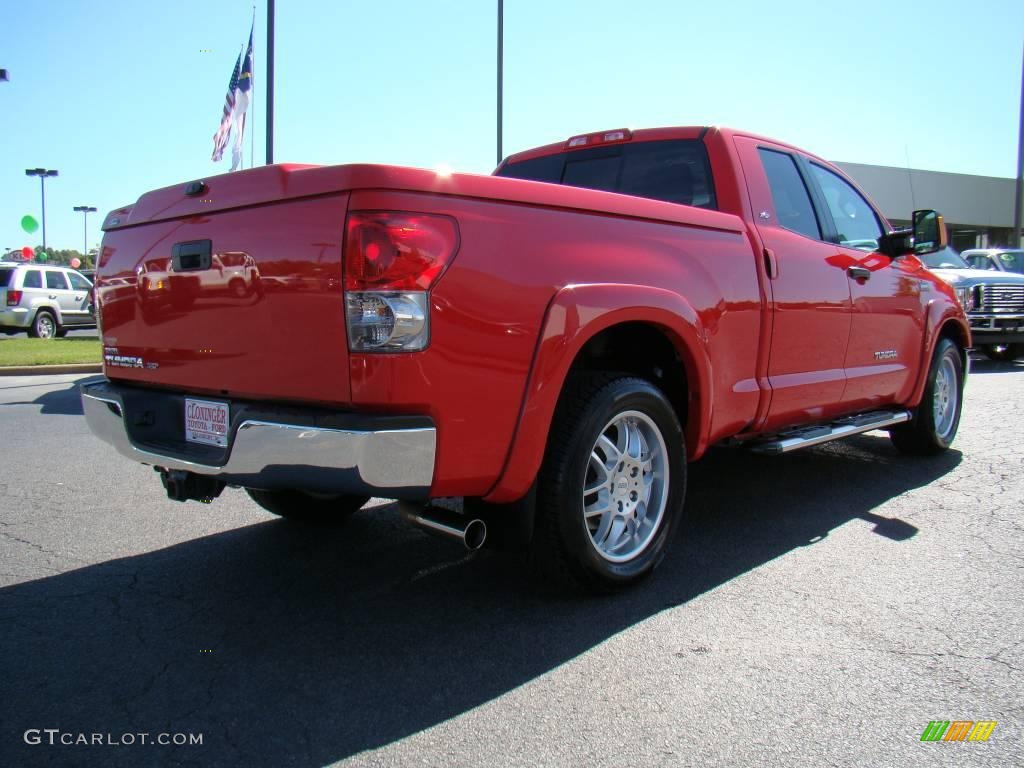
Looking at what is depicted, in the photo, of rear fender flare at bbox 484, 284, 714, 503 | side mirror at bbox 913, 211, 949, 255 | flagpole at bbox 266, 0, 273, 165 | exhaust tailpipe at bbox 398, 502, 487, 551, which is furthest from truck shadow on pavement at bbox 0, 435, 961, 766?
flagpole at bbox 266, 0, 273, 165

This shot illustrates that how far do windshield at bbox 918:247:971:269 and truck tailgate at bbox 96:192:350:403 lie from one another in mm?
12500

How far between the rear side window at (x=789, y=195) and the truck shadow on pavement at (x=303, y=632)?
1621 millimetres

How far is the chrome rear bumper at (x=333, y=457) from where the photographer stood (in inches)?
97.9

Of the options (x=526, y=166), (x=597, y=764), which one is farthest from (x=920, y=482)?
(x=597, y=764)

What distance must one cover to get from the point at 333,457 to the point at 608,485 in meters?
1.27

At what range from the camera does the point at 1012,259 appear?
52.3ft

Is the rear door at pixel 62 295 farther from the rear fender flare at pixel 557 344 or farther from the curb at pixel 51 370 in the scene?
the rear fender flare at pixel 557 344

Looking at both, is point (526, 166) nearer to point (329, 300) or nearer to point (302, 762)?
point (329, 300)

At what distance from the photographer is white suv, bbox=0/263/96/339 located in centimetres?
1955

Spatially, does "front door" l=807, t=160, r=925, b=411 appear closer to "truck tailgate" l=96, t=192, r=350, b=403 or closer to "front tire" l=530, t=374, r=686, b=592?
"front tire" l=530, t=374, r=686, b=592

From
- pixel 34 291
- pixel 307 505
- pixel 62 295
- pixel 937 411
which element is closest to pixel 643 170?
pixel 307 505

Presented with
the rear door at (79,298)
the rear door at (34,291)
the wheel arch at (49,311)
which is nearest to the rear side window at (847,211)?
the rear door at (34,291)

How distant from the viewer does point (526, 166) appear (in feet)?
16.8

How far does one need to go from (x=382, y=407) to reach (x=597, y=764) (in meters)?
1.20
